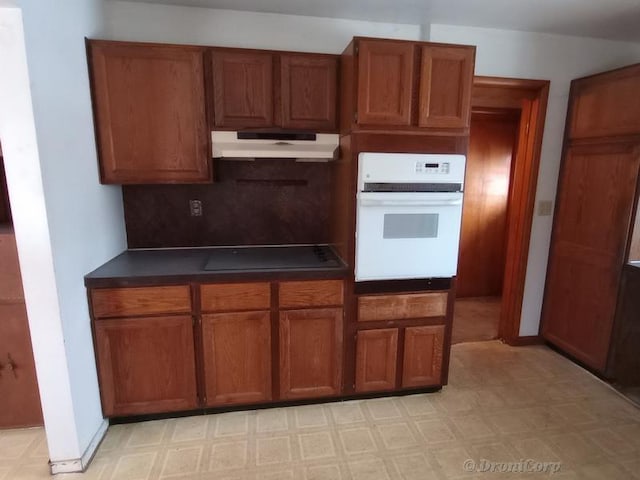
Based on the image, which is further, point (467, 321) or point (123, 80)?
point (467, 321)

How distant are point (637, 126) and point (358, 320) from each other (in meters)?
2.06

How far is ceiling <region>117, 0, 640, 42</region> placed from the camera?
207 centimetres

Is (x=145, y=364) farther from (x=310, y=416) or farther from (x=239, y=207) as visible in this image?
(x=239, y=207)

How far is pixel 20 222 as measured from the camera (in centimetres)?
147

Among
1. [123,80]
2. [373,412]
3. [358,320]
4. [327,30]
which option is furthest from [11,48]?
[373,412]

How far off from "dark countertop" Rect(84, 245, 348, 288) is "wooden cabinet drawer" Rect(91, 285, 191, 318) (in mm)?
39

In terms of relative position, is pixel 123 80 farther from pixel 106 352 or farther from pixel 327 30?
pixel 106 352

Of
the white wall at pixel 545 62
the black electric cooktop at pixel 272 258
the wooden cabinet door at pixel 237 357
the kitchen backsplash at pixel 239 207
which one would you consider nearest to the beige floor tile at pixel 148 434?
the wooden cabinet door at pixel 237 357

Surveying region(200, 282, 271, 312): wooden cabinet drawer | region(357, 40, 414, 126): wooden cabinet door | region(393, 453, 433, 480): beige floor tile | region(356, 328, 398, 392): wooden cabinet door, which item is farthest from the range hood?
region(393, 453, 433, 480): beige floor tile

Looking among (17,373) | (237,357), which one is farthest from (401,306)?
(17,373)

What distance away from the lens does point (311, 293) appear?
2.01 m

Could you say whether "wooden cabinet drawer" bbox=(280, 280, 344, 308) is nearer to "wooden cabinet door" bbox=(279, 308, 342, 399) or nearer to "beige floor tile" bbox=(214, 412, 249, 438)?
"wooden cabinet door" bbox=(279, 308, 342, 399)

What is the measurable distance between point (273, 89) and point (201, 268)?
43.5 inches

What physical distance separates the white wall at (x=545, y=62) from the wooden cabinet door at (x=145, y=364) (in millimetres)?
2479
